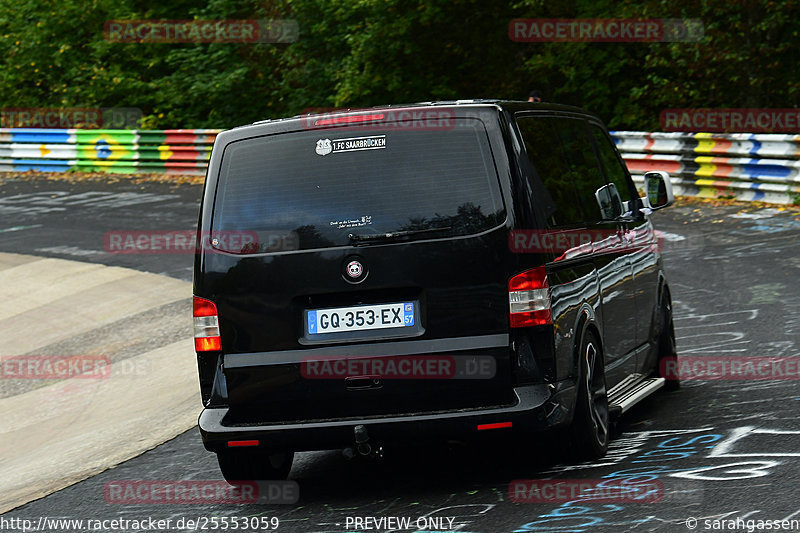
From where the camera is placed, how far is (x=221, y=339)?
243 inches

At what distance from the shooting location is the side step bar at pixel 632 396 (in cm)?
704

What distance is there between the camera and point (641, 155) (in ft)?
74.8

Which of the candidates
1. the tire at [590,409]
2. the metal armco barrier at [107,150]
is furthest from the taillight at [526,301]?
the metal armco barrier at [107,150]

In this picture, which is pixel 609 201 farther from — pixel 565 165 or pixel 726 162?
pixel 726 162

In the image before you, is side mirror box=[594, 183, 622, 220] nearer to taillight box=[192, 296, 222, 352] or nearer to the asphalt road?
the asphalt road

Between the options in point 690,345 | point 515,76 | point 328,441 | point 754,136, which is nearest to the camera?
point 328,441

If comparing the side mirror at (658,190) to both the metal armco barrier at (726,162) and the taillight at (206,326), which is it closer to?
the taillight at (206,326)

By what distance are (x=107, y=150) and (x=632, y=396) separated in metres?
25.9

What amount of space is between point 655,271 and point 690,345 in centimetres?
179

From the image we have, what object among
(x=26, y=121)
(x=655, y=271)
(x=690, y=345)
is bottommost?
(x=690, y=345)

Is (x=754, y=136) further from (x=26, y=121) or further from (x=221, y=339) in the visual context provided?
(x=26, y=121)

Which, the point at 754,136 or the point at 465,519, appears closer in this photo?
the point at 465,519

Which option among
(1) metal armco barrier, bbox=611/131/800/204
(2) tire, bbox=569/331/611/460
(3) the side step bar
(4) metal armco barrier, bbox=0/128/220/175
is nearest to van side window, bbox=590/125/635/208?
(3) the side step bar

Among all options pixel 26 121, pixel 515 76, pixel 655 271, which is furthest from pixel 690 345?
pixel 26 121
